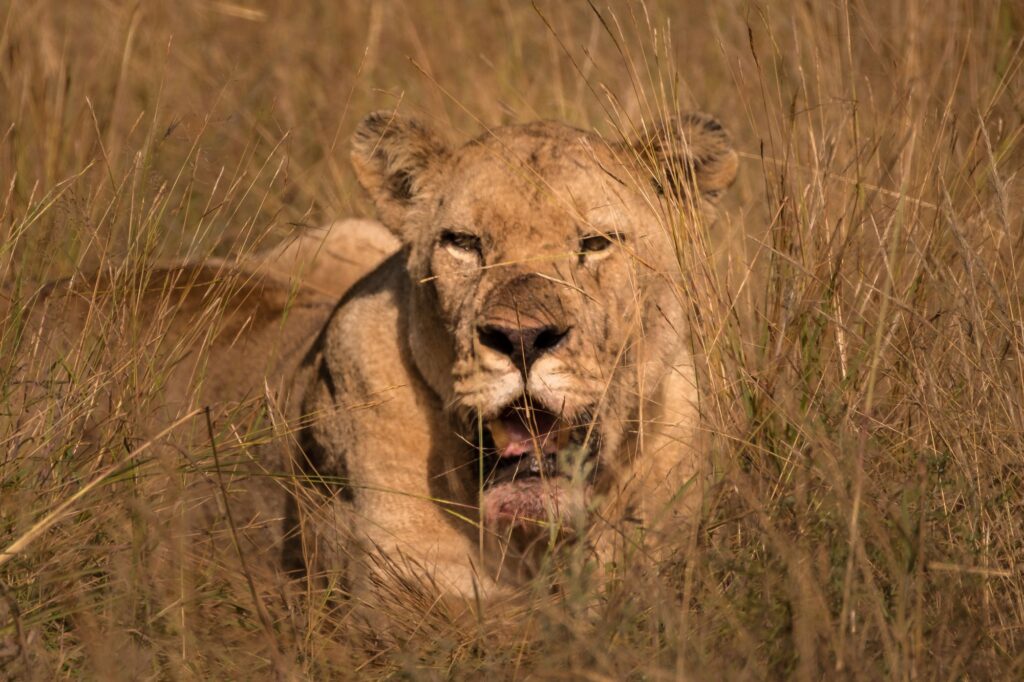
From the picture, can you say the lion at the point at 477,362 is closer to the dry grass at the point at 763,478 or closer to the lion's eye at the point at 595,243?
the lion's eye at the point at 595,243

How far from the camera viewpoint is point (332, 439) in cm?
421

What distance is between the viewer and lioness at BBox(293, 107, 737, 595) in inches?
139

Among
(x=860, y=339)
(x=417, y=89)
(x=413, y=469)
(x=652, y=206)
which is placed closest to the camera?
(x=860, y=339)

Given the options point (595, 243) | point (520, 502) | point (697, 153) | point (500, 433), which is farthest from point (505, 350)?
point (697, 153)

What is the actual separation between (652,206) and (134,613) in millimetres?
1633

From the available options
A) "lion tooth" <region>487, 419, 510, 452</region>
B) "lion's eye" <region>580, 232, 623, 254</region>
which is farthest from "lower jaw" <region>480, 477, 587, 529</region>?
"lion's eye" <region>580, 232, 623, 254</region>

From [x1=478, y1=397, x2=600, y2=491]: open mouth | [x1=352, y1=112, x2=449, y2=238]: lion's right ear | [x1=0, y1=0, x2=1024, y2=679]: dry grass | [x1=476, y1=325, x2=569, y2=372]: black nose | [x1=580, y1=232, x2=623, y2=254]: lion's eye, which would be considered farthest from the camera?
[x1=352, y1=112, x2=449, y2=238]: lion's right ear

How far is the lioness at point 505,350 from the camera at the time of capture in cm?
354

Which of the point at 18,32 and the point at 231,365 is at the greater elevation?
the point at 18,32

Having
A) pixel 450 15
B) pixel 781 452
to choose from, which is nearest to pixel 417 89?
pixel 450 15

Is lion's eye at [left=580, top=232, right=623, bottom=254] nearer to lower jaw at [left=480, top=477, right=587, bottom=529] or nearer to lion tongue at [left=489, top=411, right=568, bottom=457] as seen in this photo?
lion tongue at [left=489, top=411, right=568, bottom=457]

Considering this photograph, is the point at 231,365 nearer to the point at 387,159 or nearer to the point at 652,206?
the point at 387,159

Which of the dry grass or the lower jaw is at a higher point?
the dry grass

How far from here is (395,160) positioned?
4250 mm
